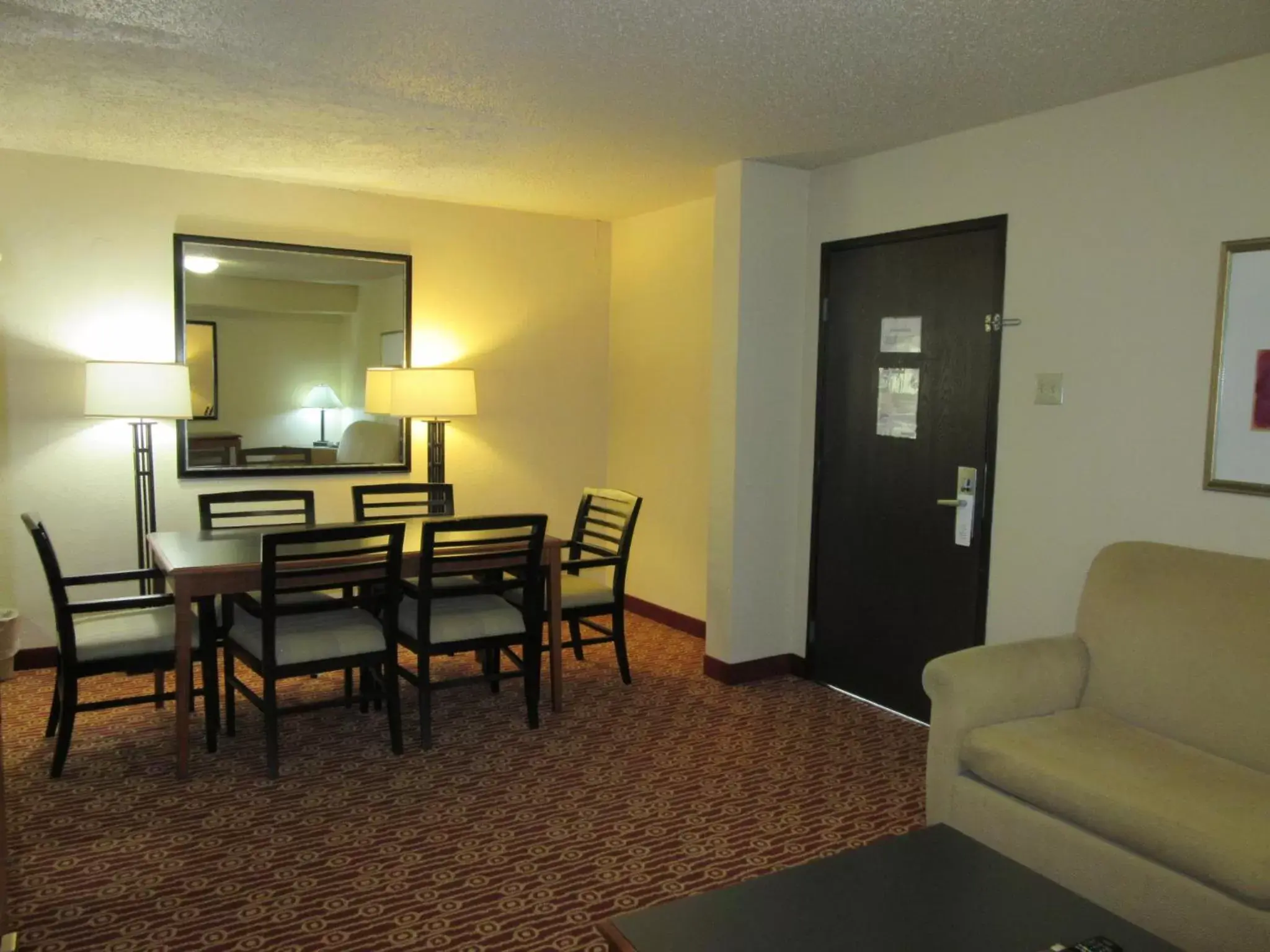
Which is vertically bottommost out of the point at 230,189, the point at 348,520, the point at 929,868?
the point at 929,868

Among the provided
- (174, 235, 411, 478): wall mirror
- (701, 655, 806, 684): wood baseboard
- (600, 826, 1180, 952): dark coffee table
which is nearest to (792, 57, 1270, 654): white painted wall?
(701, 655, 806, 684): wood baseboard

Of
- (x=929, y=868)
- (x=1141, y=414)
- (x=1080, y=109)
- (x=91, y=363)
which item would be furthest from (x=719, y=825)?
(x=91, y=363)

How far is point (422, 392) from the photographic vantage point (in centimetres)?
482

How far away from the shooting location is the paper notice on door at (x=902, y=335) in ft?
12.6

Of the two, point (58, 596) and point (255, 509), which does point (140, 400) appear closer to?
point (255, 509)

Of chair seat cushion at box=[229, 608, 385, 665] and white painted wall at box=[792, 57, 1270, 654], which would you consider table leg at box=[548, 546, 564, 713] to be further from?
white painted wall at box=[792, 57, 1270, 654]

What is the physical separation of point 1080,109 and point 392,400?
339cm

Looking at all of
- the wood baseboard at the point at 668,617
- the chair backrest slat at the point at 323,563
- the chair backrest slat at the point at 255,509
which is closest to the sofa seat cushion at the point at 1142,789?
the chair backrest slat at the point at 323,563

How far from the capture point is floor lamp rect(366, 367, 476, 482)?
482 centimetres

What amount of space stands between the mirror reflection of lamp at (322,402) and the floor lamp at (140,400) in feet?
2.21

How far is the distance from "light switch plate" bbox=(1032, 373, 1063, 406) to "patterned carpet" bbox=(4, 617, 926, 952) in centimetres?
142

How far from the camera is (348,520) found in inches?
197

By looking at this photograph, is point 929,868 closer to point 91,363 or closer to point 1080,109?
point 1080,109

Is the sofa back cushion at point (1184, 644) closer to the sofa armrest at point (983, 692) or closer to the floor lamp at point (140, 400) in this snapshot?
the sofa armrest at point (983, 692)
